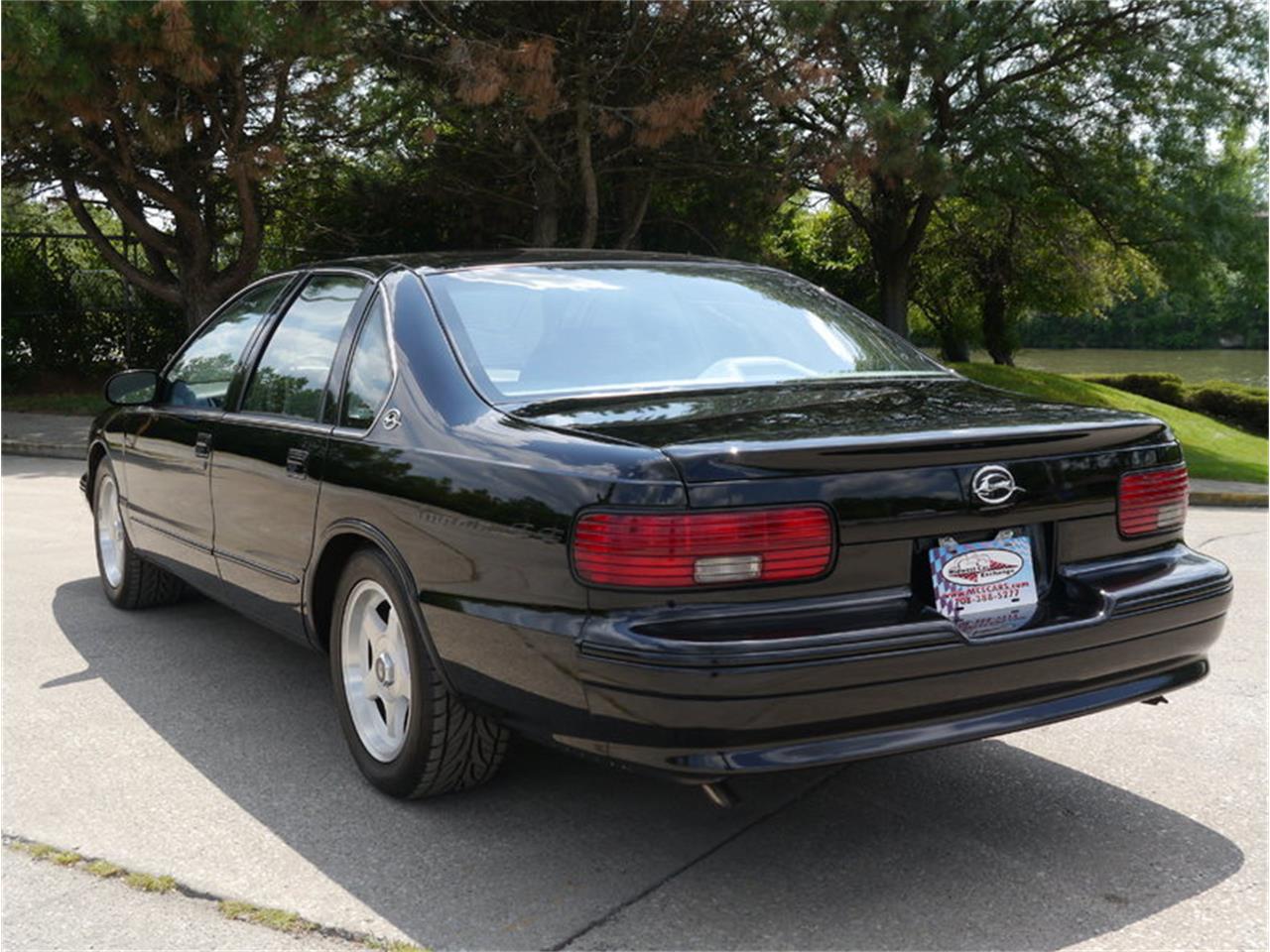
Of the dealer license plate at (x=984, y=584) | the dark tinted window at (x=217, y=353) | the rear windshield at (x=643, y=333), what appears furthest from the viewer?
the dark tinted window at (x=217, y=353)

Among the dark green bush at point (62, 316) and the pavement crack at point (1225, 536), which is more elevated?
the dark green bush at point (62, 316)

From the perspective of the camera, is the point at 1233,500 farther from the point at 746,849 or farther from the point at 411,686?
the point at 411,686

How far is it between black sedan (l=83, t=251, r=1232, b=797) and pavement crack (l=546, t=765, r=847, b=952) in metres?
0.40

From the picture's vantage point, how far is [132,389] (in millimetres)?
5758

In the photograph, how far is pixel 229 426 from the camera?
4758 millimetres

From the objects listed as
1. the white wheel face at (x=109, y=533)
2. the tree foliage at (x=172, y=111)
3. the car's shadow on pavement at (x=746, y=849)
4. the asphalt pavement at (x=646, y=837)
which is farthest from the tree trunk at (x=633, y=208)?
the car's shadow on pavement at (x=746, y=849)

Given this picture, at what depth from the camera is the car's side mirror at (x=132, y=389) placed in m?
5.73

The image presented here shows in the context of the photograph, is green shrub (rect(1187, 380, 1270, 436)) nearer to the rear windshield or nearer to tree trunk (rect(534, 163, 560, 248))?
tree trunk (rect(534, 163, 560, 248))

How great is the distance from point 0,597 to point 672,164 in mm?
13205

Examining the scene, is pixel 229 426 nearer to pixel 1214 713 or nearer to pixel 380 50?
pixel 1214 713

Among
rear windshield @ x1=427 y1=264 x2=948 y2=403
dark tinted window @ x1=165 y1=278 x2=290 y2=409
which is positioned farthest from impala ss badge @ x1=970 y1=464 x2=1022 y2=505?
dark tinted window @ x1=165 y1=278 x2=290 y2=409

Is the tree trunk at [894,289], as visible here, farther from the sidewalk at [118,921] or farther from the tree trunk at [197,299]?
the sidewalk at [118,921]

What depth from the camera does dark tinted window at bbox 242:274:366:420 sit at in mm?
4324

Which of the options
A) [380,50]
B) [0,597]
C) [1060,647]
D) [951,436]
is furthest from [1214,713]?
[380,50]
